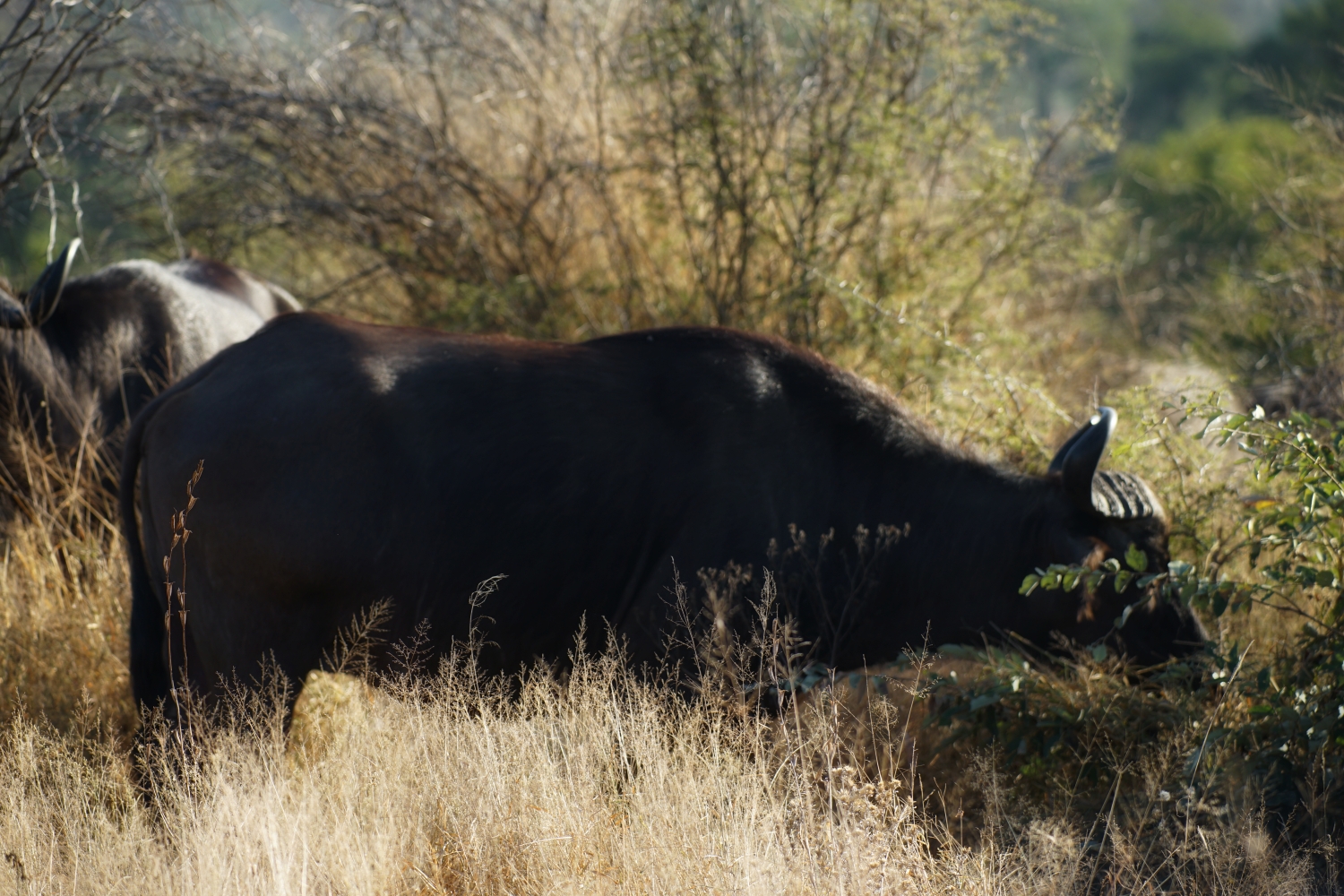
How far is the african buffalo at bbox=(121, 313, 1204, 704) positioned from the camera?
10.5 ft

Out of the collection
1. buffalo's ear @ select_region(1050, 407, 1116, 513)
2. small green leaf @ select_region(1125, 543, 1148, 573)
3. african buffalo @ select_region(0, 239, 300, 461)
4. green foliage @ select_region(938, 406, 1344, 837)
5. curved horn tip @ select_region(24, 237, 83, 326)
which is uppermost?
curved horn tip @ select_region(24, 237, 83, 326)

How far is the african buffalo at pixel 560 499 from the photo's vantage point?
320 cm

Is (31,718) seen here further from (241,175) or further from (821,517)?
(241,175)

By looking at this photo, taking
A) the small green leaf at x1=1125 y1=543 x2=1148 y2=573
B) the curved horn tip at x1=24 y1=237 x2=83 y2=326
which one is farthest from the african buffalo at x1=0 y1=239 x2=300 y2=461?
the small green leaf at x1=1125 y1=543 x2=1148 y2=573

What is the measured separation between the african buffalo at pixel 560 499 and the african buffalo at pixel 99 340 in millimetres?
2070

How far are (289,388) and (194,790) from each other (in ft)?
3.61

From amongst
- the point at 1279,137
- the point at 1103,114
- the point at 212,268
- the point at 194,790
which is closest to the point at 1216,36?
the point at 1279,137

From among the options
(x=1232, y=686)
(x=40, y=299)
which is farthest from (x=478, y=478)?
(x=40, y=299)

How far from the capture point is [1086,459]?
3.31 m

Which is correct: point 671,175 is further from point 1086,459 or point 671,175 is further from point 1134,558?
point 1134,558

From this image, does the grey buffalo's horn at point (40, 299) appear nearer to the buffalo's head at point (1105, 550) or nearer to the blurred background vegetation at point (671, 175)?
the blurred background vegetation at point (671, 175)

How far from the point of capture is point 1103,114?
6664 mm

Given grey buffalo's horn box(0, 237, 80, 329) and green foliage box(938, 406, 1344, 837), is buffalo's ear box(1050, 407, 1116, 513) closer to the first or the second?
green foliage box(938, 406, 1344, 837)

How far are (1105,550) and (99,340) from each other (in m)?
4.53
